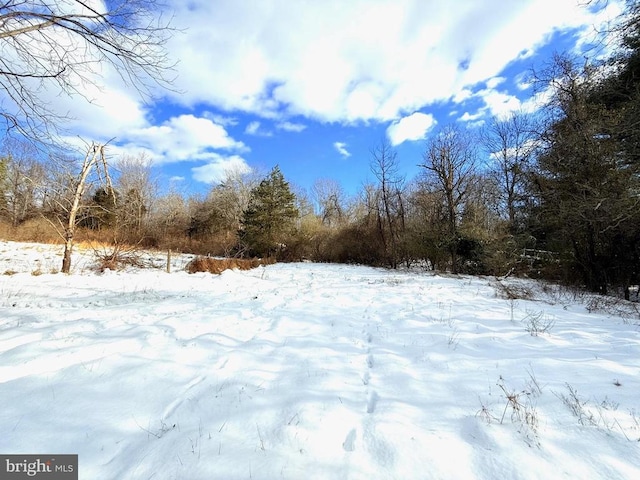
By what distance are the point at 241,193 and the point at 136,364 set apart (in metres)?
31.9

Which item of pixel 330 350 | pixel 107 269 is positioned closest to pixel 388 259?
pixel 107 269

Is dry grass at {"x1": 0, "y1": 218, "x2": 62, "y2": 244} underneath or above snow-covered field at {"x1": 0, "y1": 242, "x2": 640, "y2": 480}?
above

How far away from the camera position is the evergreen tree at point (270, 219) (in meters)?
23.9

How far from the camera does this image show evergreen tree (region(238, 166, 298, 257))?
23.9m

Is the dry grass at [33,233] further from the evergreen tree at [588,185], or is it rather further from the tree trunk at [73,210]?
the evergreen tree at [588,185]
